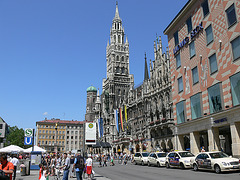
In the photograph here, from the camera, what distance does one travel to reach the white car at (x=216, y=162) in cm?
1609

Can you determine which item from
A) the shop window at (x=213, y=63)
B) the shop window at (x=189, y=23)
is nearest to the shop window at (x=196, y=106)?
the shop window at (x=213, y=63)

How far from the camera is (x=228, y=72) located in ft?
70.7

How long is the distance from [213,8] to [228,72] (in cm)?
715

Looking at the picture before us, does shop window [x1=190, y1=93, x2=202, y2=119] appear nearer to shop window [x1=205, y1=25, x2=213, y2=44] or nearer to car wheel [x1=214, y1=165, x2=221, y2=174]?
shop window [x1=205, y1=25, x2=213, y2=44]

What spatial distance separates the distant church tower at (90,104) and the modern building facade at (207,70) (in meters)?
96.2

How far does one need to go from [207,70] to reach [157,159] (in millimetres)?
11018

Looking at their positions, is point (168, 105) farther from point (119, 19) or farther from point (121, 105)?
point (119, 19)

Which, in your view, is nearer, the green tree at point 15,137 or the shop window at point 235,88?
the shop window at point 235,88

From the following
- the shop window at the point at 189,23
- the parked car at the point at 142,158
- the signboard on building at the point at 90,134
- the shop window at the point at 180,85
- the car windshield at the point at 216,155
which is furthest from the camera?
the shop window at the point at 180,85

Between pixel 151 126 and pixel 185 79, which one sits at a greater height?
pixel 185 79

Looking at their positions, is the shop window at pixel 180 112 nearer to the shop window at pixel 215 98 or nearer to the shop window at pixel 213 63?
the shop window at pixel 215 98

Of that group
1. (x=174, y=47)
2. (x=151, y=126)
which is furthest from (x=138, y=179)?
(x=151, y=126)

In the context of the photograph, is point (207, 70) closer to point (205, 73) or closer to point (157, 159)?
point (205, 73)

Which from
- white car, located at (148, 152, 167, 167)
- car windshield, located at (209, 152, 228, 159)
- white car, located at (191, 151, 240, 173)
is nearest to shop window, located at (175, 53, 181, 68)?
white car, located at (148, 152, 167, 167)
